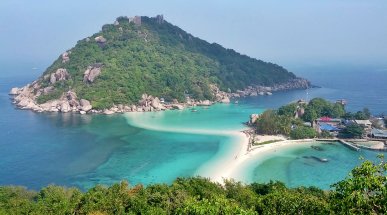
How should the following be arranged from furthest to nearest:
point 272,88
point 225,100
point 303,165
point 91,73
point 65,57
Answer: point 272,88, point 65,57, point 225,100, point 91,73, point 303,165

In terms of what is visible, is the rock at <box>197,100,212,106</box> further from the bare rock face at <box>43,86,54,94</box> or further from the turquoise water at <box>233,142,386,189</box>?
the turquoise water at <box>233,142,386,189</box>

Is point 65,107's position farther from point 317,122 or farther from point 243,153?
point 317,122

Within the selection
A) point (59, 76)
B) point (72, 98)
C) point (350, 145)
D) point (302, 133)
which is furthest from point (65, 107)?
point (350, 145)

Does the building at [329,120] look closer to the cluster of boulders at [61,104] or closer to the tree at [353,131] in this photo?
the tree at [353,131]

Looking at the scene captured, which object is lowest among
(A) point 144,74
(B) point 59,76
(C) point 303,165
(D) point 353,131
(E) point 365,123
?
(C) point 303,165

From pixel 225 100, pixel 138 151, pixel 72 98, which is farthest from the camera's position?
pixel 225 100

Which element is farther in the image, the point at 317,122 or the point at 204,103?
the point at 204,103

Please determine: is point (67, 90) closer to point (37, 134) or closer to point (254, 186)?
point (37, 134)

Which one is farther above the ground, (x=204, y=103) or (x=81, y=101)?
(x=81, y=101)

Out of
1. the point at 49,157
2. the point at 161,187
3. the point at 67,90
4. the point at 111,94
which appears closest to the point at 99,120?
the point at 111,94

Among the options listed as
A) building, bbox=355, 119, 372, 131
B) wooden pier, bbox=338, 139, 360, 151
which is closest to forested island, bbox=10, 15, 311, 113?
building, bbox=355, 119, 372, 131
